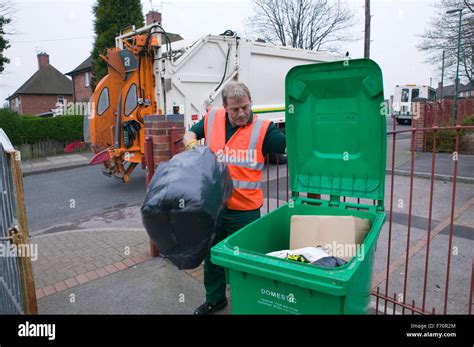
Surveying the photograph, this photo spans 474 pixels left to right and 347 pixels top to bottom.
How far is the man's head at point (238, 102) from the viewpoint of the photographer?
2.32 m

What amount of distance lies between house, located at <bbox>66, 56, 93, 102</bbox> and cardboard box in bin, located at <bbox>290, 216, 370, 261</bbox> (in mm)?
27672

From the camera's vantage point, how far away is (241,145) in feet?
7.89

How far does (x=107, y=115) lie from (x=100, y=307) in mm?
4868

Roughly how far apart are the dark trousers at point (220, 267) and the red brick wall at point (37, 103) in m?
33.6

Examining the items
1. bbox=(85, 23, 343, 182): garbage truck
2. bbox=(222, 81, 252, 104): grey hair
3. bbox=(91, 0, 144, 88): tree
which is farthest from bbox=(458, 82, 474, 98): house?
bbox=(222, 81, 252, 104): grey hair

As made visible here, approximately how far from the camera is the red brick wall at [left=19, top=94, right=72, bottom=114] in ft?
102

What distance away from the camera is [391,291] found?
2.94m

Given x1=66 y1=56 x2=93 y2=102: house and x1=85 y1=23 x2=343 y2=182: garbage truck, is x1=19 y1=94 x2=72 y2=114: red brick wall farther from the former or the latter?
x1=85 y1=23 x2=343 y2=182: garbage truck

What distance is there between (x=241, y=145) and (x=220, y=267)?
2.96ft

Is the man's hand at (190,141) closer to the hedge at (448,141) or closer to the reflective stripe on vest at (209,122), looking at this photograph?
the reflective stripe on vest at (209,122)

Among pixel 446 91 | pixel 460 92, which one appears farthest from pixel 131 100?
pixel 446 91

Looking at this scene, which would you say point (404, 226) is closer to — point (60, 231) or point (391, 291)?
point (391, 291)

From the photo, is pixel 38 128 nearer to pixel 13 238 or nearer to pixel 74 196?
pixel 74 196
